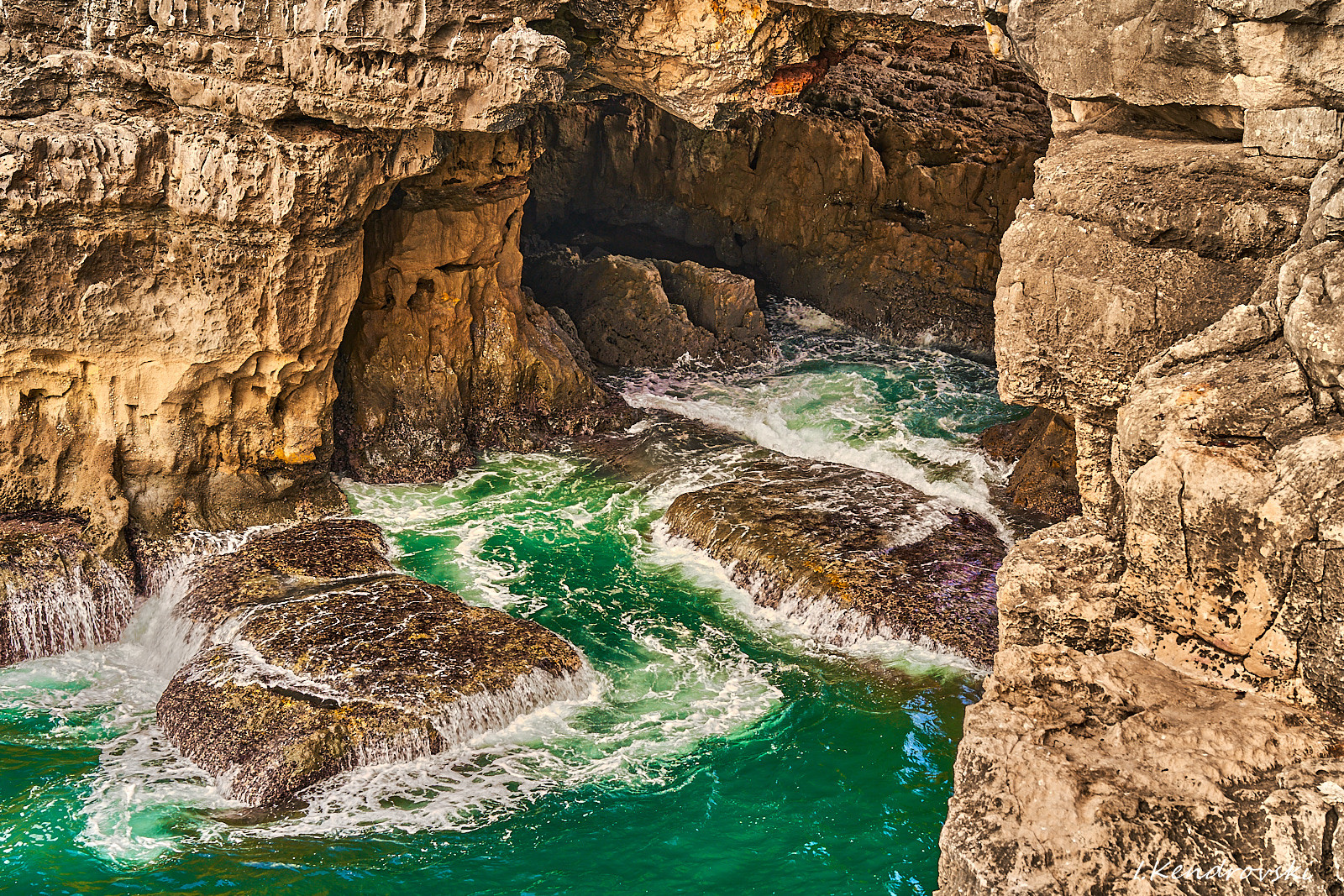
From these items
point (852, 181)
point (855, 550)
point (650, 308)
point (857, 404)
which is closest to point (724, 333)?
point (650, 308)

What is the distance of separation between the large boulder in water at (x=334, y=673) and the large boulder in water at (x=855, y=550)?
2566 millimetres

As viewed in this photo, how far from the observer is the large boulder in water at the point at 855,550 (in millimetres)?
11547

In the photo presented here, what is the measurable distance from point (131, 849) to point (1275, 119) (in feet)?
28.9

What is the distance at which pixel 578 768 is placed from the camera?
9.66 m

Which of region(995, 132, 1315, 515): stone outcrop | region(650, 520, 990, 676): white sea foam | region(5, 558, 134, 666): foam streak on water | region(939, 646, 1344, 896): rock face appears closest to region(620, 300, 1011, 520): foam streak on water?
region(650, 520, 990, 676): white sea foam

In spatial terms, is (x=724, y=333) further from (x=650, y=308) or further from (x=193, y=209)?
(x=193, y=209)

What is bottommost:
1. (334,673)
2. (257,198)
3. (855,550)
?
(334,673)

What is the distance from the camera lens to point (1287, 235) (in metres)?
5.66

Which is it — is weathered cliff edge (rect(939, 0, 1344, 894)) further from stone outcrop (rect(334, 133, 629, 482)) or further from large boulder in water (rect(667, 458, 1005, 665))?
stone outcrop (rect(334, 133, 629, 482))

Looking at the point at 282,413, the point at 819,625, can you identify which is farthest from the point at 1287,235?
the point at 282,413

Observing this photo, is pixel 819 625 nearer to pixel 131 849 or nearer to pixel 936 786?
pixel 936 786

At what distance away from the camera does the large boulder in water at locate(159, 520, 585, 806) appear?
9438 mm

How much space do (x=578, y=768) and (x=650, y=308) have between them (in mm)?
Result: 10586

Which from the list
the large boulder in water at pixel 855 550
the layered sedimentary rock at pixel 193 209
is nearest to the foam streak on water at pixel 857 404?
the large boulder in water at pixel 855 550
